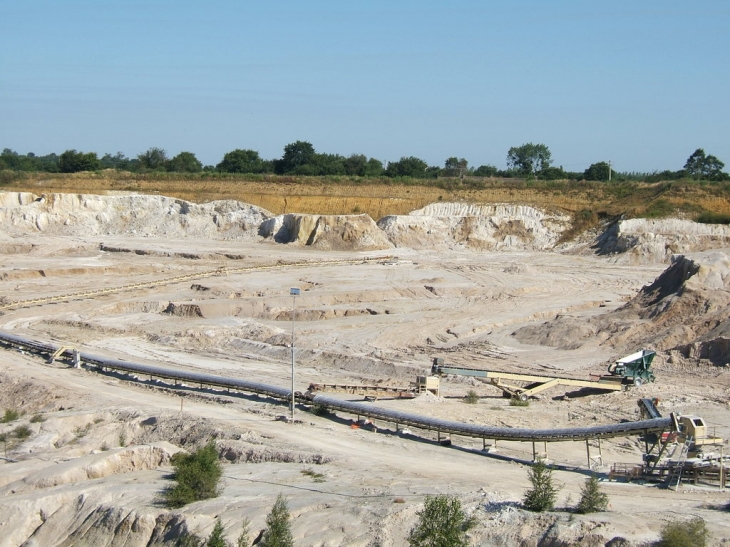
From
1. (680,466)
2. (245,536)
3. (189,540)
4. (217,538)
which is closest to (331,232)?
(680,466)

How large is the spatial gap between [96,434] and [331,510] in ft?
30.0

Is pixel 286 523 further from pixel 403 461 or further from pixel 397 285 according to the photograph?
pixel 397 285

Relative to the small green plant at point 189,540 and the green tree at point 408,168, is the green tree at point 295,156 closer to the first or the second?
the green tree at point 408,168

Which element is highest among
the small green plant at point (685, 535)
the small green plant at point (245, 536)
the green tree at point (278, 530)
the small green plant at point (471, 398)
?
the small green plant at point (685, 535)

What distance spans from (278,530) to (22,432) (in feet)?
36.4

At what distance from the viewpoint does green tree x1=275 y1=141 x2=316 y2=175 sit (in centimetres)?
9644

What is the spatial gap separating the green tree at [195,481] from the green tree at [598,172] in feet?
251

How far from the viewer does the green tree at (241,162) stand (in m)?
99.9

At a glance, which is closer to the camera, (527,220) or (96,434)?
(96,434)

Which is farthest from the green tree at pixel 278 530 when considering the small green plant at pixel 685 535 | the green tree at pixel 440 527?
the small green plant at pixel 685 535

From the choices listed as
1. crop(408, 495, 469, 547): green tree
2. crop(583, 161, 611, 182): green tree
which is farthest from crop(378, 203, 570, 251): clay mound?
crop(408, 495, 469, 547): green tree

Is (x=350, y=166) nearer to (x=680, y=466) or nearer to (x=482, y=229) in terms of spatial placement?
(x=482, y=229)

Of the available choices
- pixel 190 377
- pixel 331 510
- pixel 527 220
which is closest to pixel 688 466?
pixel 331 510

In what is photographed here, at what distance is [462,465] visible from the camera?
19469mm
